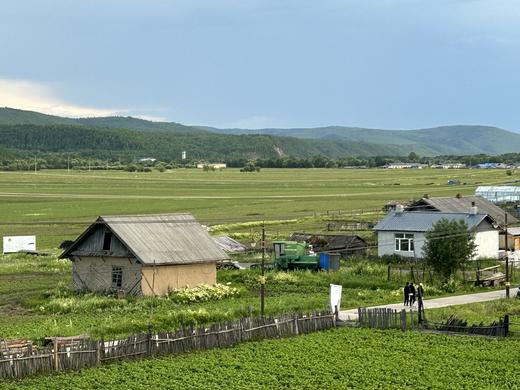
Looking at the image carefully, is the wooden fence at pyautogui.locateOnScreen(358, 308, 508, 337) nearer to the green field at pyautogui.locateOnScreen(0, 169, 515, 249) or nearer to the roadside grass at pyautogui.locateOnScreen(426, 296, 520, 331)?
the roadside grass at pyautogui.locateOnScreen(426, 296, 520, 331)

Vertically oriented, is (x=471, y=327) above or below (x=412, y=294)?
below

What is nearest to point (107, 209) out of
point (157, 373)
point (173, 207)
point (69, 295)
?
point (173, 207)

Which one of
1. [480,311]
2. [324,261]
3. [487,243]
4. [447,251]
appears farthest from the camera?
[487,243]

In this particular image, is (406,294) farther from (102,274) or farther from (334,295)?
(102,274)

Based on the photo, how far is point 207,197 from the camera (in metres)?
141

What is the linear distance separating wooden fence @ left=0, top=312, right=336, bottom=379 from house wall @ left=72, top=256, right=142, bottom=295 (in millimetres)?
14327

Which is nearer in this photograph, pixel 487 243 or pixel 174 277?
pixel 174 277

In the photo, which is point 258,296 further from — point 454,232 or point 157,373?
point 157,373

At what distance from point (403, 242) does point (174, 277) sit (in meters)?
21.3

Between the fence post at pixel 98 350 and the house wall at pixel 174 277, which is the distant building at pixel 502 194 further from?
the fence post at pixel 98 350

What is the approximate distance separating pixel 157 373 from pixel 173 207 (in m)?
89.4

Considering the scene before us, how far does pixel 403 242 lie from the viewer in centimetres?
6253

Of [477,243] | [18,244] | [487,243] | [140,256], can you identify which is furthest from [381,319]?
[18,244]

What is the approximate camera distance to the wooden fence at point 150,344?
26859 mm
